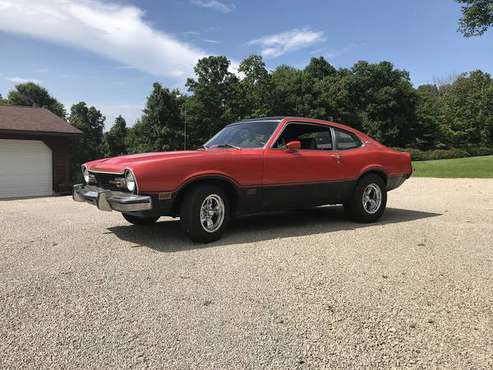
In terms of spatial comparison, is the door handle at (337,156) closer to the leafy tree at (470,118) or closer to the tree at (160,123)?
the tree at (160,123)

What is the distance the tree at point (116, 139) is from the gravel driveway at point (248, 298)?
160 ft

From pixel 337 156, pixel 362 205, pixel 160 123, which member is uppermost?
pixel 160 123

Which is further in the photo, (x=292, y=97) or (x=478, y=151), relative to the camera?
(x=478, y=151)

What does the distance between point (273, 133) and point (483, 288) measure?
3209mm

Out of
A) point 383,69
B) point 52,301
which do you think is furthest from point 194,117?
point 52,301

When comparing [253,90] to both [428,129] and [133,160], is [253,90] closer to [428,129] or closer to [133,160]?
[428,129]

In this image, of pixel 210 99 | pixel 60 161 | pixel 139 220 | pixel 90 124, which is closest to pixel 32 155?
pixel 60 161

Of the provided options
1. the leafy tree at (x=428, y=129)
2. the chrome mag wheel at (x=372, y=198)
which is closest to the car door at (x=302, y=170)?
the chrome mag wheel at (x=372, y=198)

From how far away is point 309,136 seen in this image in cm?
629

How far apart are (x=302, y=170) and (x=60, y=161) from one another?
15.6 metres

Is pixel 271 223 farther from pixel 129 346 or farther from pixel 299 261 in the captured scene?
pixel 129 346

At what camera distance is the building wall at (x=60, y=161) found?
18031mm

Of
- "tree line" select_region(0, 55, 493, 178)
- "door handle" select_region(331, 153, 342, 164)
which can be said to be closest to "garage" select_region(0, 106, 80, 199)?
"door handle" select_region(331, 153, 342, 164)

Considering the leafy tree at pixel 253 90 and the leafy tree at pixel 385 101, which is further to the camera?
the leafy tree at pixel 385 101
